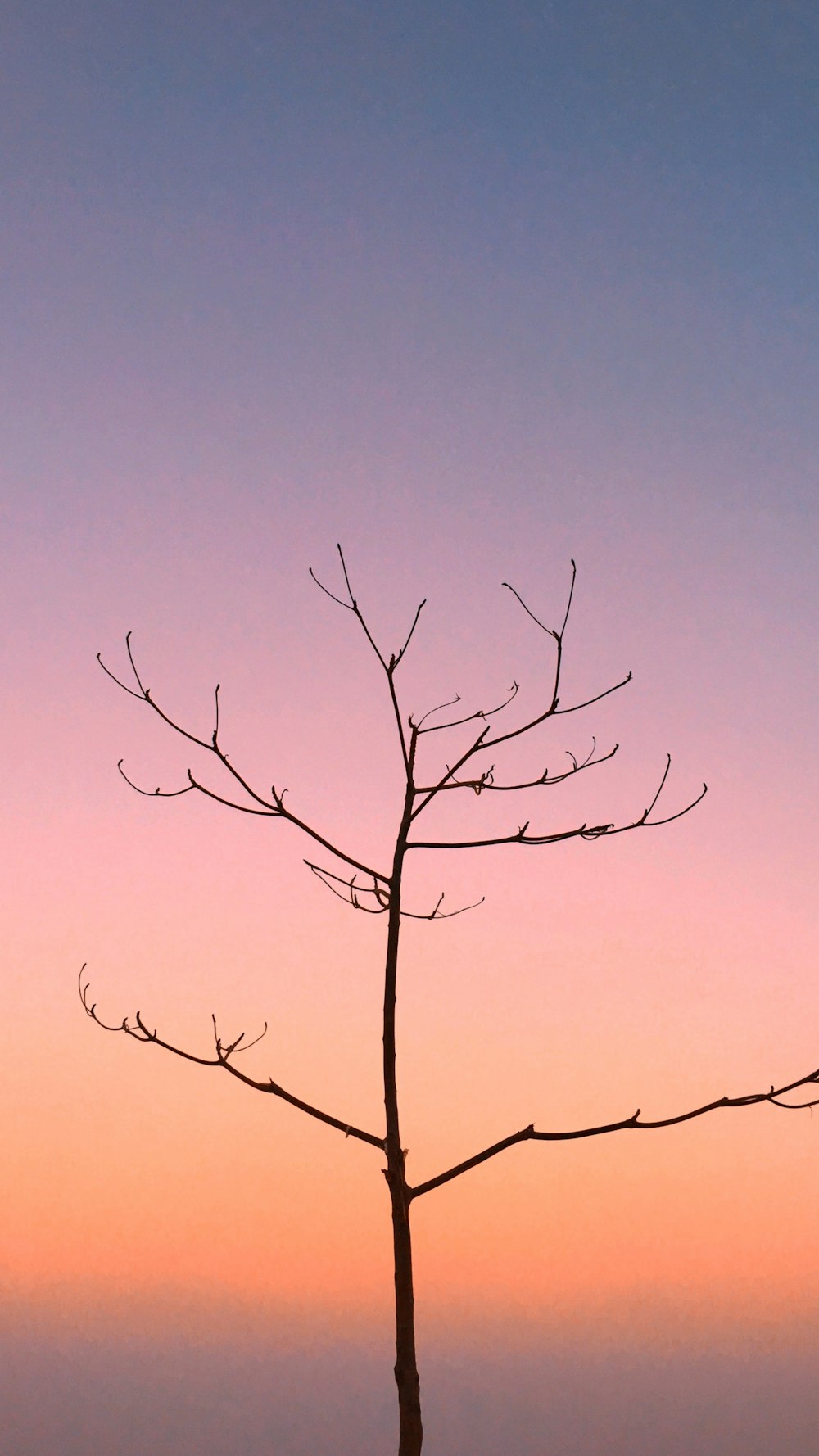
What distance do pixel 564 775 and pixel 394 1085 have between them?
4.96ft

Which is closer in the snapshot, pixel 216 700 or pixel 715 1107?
pixel 715 1107

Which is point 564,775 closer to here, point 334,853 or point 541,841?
point 541,841

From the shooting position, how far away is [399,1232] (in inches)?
192

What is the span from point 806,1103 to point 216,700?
307cm

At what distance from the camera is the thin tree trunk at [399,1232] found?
4.69m

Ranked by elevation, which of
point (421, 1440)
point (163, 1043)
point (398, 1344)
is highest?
point (163, 1043)

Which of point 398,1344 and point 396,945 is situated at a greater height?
point 396,945

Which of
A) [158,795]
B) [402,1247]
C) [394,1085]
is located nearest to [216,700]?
[158,795]

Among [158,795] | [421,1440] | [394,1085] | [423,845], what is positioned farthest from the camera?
[158,795]

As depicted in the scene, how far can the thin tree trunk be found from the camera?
4691 mm

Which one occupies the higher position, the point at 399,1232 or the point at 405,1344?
the point at 399,1232

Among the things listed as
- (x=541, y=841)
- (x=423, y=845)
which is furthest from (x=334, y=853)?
(x=541, y=841)

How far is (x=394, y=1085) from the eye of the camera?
504 cm

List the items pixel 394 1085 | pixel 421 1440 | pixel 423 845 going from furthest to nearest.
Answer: pixel 423 845 → pixel 394 1085 → pixel 421 1440
